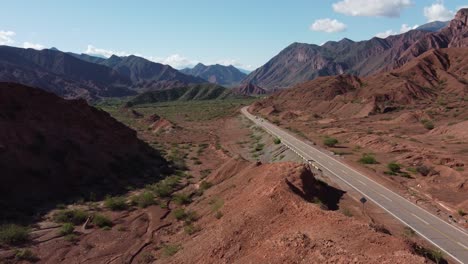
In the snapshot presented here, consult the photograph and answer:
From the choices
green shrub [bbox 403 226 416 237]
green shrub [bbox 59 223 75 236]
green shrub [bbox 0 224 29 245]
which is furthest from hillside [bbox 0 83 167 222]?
green shrub [bbox 403 226 416 237]

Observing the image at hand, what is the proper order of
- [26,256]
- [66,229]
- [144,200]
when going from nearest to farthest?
[26,256] → [66,229] → [144,200]

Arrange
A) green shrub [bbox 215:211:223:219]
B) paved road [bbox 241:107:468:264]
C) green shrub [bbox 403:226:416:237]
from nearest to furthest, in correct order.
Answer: paved road [bbox 241:107:468:264] → green shrub [bbox 403:226:416:237] → green shrub [bbox 215:211:223:219]

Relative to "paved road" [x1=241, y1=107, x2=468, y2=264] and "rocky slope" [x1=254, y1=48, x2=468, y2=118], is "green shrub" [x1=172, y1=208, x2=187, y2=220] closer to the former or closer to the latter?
"paved road" [x1=241, y1=107, x2=468, y2=264]

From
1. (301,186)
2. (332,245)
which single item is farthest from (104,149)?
(332,245)

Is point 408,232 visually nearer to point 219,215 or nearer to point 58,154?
point 219,215

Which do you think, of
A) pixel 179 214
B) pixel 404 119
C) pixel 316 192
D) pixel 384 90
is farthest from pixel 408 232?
pixel 384 90
